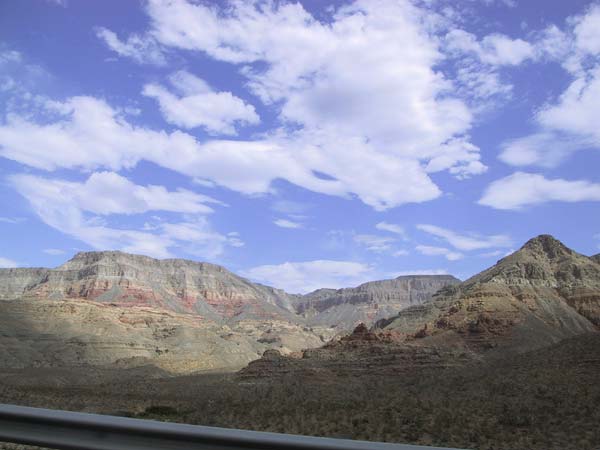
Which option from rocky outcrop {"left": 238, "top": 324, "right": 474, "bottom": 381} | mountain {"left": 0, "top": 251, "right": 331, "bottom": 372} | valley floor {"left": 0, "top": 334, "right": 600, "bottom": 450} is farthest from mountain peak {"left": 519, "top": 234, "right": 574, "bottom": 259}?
valley floor {"left": 0, "top": 334, "right": 600, "bottom": 450}

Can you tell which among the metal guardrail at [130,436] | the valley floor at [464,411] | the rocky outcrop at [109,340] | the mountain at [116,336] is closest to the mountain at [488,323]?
the valley floor at [464,411]

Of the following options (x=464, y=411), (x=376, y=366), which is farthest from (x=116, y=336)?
(x=464, y=411)

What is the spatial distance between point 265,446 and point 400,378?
2130 inches

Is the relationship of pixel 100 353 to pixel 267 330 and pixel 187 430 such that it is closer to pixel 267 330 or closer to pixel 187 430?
pixel 267 330

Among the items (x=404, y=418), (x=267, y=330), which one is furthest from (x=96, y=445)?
(x=267, y=330)

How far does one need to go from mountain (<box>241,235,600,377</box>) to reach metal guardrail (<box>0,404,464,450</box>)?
57197 millimetres

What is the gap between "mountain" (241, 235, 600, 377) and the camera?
66438 millimetres

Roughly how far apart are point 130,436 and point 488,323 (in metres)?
85.1

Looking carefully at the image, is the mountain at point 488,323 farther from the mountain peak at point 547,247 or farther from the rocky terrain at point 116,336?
the rocky terrain at point 116,336

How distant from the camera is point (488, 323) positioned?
3223 inches

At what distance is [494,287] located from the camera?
95250mm

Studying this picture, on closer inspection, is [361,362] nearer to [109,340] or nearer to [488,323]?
[488,323]

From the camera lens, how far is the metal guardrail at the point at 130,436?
344 cm

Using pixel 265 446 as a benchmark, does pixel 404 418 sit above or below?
below
